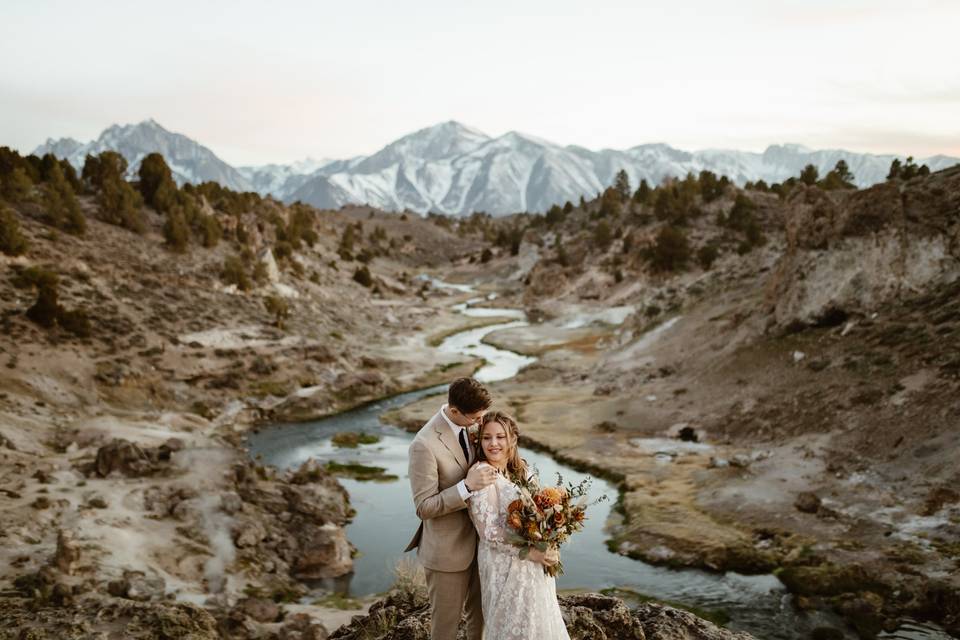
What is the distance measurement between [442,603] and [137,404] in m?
28.8

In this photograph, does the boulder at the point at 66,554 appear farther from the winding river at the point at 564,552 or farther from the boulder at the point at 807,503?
the boulder at the point at 807,503

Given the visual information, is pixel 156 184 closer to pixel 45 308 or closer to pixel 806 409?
pixel 45 308

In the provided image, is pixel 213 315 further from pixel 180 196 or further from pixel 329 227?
pixel 329 227

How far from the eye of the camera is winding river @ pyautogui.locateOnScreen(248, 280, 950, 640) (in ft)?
47.6

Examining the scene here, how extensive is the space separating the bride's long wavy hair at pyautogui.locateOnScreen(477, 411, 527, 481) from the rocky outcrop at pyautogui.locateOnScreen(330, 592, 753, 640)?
2578mm

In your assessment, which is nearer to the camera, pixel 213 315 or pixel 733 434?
pixel 733 434

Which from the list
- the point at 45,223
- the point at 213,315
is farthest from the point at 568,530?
the point at 45,223

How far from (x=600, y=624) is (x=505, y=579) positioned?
2.62 m

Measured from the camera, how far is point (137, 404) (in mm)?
30312

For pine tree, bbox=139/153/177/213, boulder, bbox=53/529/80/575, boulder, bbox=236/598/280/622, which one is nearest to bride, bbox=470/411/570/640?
boulder, bbox=236/598/280/622

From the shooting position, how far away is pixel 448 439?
6285 mm

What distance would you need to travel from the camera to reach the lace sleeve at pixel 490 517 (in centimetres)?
603

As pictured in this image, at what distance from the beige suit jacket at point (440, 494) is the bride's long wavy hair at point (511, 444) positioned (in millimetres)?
228

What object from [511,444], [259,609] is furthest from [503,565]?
[259,609]
